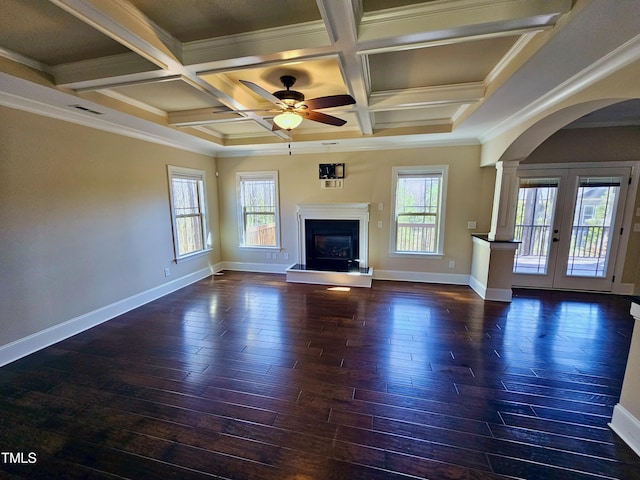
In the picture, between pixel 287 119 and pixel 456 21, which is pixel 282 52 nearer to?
pixel 287 119

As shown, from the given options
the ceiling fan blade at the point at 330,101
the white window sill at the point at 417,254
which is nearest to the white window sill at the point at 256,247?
the white window sill at the point at 417,254

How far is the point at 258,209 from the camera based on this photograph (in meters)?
5.70

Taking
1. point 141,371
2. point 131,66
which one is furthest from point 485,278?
point 131,66

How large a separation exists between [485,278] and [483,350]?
1752 mm

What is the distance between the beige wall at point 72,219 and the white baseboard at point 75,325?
0.21ft

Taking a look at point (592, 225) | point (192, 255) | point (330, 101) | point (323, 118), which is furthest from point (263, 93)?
point (592, 225)

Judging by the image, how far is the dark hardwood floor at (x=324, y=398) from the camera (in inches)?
63.3

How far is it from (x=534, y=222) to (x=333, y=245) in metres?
3.46

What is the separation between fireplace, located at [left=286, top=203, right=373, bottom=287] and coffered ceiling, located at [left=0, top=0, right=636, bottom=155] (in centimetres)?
202

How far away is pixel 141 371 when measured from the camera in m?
2.47

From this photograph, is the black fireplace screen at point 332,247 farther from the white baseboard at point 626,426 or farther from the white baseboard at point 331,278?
the white baseboard at point 626,426

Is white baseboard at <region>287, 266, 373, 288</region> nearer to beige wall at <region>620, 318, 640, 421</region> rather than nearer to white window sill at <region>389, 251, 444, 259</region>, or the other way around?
white window sill at <region>389, 251, 444, 259</region>

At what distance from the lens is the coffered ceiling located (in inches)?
64.8

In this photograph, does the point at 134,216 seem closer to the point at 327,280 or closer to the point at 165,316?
the point at 165,316
